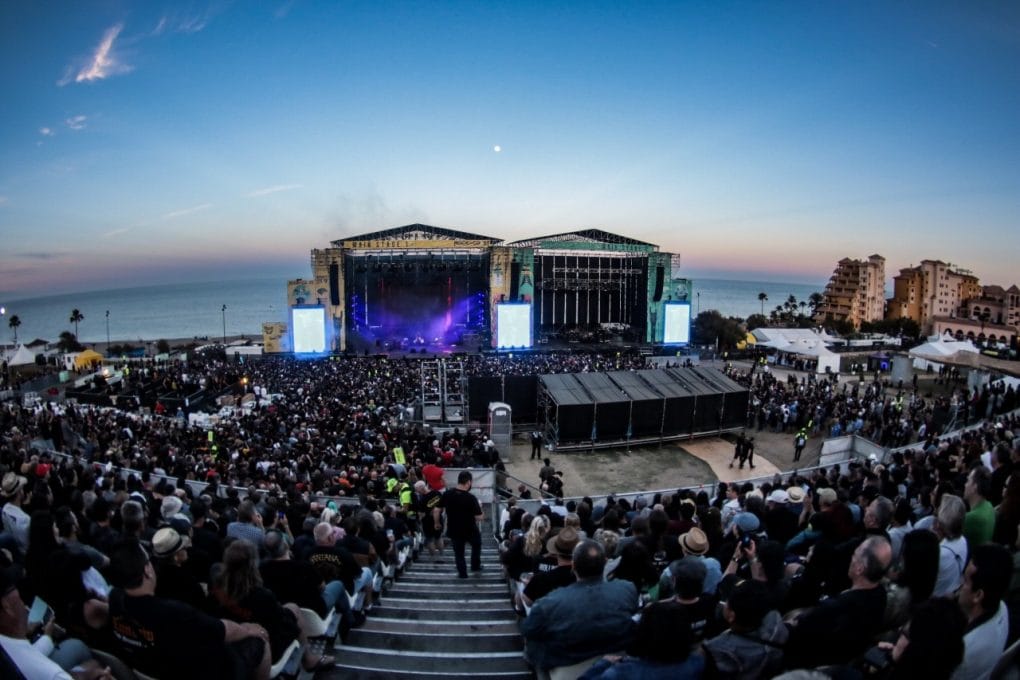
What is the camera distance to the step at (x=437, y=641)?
12.6 feet

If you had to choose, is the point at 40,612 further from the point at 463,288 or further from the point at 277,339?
the point at 463,288

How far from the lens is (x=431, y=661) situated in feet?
11.8

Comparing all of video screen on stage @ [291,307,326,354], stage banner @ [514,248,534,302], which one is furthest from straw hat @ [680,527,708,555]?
stage banner @ [514,248,534,302]

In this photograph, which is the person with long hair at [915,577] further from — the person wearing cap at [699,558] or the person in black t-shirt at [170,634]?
the person in black t-shirt at [170,634]

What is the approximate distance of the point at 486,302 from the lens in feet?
132

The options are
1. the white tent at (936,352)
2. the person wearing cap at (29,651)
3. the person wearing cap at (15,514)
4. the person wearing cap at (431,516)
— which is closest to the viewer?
the person wearing cap at (29,651)

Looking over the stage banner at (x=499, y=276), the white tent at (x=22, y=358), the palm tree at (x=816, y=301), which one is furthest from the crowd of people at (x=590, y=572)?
the palm tree at (x=816, y=301)

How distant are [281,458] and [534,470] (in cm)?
715

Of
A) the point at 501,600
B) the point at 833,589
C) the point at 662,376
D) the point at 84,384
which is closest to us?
the point at 833,589

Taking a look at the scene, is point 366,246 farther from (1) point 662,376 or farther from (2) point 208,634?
(2) point 208,634

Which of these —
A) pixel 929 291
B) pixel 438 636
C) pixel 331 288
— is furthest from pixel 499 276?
pixel 929 291

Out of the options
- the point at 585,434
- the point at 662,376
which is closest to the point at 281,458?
the point at 585,434

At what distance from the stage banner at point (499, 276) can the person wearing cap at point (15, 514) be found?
3364cm

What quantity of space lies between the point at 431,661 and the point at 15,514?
153 inches
